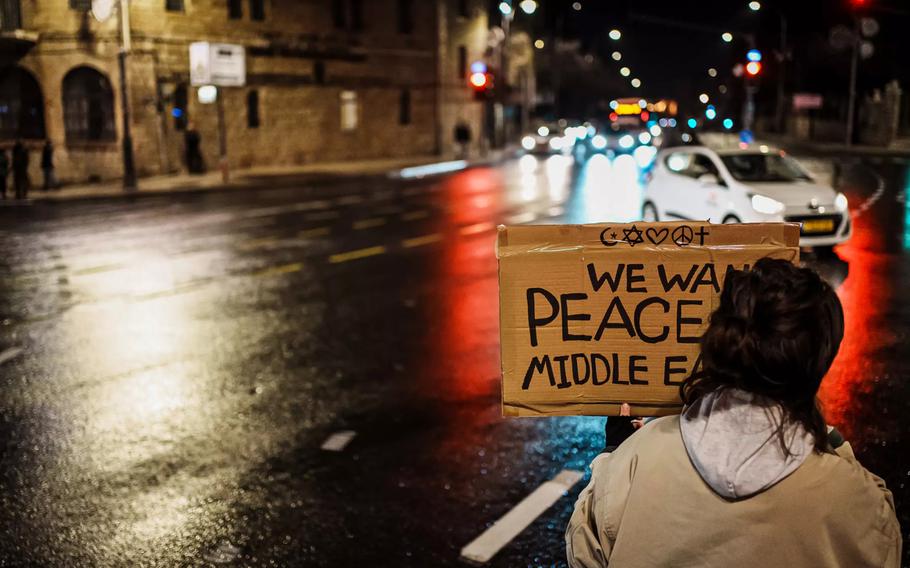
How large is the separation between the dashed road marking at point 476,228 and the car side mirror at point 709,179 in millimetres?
4344

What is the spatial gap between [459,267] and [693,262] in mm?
10342

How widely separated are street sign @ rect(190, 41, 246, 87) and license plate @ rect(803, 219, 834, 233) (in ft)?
86.9

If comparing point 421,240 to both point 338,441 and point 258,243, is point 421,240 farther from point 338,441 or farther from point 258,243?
point 338,441

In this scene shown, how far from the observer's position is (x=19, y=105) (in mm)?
32719

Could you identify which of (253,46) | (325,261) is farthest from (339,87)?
(325,261)

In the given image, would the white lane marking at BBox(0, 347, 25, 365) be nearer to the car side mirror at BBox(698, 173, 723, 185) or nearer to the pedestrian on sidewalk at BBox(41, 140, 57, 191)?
the car side mirror at BBox(698, 173, 723, 185)

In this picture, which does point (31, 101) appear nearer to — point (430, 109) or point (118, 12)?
point (118, 12)

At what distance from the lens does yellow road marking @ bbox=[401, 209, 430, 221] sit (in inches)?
769

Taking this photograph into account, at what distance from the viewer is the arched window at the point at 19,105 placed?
3250 cm

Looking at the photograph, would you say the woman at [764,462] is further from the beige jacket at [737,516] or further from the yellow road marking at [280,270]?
the yellow road marking at [280,270]

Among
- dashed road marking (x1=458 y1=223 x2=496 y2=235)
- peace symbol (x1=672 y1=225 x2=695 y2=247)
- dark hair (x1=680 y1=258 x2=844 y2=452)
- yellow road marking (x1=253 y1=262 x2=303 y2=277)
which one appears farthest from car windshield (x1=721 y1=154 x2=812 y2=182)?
dark hair (x1=680 y1=258 x2=844 y2=452)

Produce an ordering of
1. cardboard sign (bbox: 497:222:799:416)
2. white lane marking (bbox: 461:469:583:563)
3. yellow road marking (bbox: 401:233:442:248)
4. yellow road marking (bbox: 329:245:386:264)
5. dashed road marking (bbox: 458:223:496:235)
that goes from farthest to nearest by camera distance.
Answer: dashed road marking (bbox: 458:223:496:235), yellow road marking (bbox: 401:233:442:248), yellow road marking (bbox: 329:245:386:264), white lane marking (bbox: 461:469:583:563), cardboard sign (bbox: 497:222:799:416)

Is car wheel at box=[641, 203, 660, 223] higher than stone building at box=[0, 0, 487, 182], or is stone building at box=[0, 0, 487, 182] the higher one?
stone building at box=[0, 0, 487, 182]

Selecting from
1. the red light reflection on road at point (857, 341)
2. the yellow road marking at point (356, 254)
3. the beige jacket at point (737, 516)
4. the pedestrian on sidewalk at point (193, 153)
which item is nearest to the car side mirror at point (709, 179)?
the red light reflection on road at point (857, 341)
